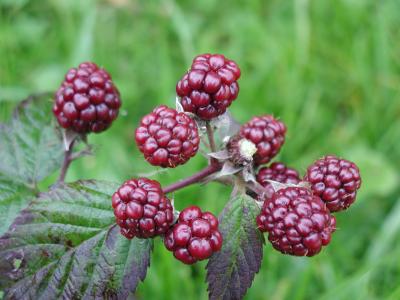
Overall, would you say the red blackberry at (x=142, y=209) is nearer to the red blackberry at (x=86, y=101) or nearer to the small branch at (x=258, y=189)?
the small branch at (x=258, y=189)

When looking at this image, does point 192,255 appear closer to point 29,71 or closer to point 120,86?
point 120,86

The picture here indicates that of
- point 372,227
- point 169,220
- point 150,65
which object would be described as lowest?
point 372,227

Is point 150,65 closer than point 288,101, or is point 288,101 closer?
point 288,101

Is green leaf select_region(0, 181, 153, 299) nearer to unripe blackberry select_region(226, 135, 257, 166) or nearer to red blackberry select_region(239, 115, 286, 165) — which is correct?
unripe blackberry select_region(226, 135, 257, 166)

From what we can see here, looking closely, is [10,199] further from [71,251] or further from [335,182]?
[335,182]

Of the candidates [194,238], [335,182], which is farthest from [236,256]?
[335,182]

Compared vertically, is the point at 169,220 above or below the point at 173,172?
above

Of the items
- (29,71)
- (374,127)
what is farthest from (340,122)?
(29,71)

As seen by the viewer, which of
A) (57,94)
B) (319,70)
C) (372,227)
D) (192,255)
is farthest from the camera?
(319,70)
